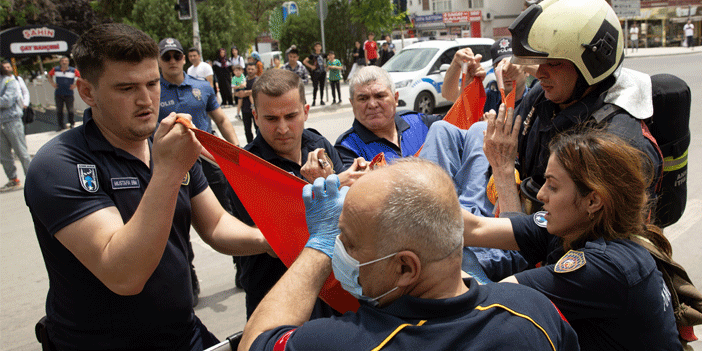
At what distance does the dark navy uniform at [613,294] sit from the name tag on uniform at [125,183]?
4.92ft

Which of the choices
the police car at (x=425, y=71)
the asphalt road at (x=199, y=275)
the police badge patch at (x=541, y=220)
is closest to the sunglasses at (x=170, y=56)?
the asphalt road at (x=199, y=275)

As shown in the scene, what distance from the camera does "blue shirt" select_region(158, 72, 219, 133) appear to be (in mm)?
5504

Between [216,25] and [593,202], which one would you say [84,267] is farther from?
[216,25]

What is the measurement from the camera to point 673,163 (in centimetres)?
267

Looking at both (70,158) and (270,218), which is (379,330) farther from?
(70,158)

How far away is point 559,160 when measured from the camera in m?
1.97

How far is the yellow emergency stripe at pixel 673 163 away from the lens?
2.66 m

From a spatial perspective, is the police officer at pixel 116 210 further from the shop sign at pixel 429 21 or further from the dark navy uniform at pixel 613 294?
the shop sign at pixel 429 21

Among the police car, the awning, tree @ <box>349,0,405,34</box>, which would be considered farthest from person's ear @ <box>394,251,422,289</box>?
the awning

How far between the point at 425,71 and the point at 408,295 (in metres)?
12.7

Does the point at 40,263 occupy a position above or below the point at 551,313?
below

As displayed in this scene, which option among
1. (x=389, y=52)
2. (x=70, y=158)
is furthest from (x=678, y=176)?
(x=389, y=52)

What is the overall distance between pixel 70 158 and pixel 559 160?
5.94ft

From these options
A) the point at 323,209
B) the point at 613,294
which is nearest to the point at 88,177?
the point at 323,209
